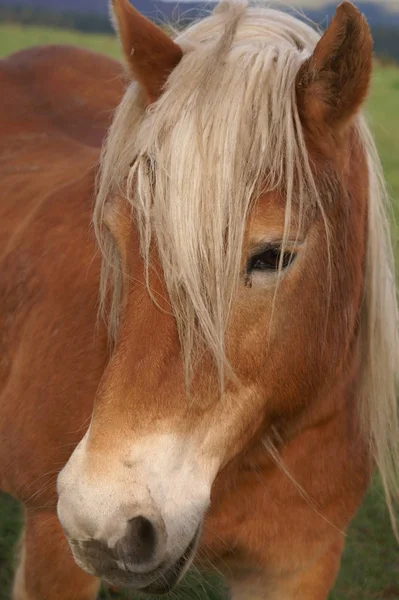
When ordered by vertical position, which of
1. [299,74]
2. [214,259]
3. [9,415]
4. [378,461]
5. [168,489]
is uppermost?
[299,74]

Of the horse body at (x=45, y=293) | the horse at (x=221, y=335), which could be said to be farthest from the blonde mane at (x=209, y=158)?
the horse body at (x=45, y=293)

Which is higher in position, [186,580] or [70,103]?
[70,103]

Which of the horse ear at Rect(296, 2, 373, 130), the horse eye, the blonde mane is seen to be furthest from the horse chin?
the horse ear at Rect(296, 2, 373, 130)

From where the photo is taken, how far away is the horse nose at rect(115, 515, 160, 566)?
1.51 meters

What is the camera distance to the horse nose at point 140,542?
1.51m

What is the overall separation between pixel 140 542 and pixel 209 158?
773mm

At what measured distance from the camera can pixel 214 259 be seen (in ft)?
5.28

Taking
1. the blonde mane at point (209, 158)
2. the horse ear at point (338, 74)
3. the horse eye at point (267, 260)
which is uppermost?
the horse ear at point (338, 74)

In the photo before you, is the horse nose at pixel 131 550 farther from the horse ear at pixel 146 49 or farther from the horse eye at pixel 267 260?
the horse ear at pixel 146 49

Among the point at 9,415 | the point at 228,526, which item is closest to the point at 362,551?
the point at 228,526

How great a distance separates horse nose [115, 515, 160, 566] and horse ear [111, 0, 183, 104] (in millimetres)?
940

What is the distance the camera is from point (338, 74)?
1679 millimetres

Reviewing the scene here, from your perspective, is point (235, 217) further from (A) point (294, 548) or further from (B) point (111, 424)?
(A) point (294, 548)

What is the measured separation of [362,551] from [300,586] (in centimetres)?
128
